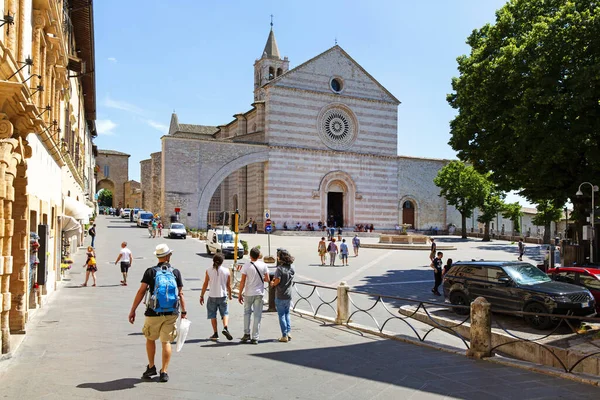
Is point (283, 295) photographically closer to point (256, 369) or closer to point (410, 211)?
point (256, 369)

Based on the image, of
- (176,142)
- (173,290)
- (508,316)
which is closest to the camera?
(173,290)

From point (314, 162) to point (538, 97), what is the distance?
32517 mm

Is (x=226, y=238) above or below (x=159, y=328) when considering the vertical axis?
above

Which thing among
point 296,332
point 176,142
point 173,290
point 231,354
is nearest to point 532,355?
point 296,332

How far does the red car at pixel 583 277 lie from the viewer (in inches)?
535

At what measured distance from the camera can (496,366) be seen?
7.77 meters

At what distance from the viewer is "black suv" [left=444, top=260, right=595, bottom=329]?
11.9 m

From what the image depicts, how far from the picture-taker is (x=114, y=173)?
82.4m

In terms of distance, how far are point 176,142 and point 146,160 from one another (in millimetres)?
21054

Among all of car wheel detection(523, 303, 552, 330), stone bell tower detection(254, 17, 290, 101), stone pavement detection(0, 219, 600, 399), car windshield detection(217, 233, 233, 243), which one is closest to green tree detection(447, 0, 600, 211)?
car wheel detection(523, 303, 552, 330)

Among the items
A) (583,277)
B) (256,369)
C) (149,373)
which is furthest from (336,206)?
(149,373)

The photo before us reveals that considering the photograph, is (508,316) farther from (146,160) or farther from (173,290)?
(146,160)

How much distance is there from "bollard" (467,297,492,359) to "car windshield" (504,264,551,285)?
200 inches

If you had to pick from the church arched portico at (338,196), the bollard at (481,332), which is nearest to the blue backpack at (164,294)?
Answer: the bollard at (481,332)
